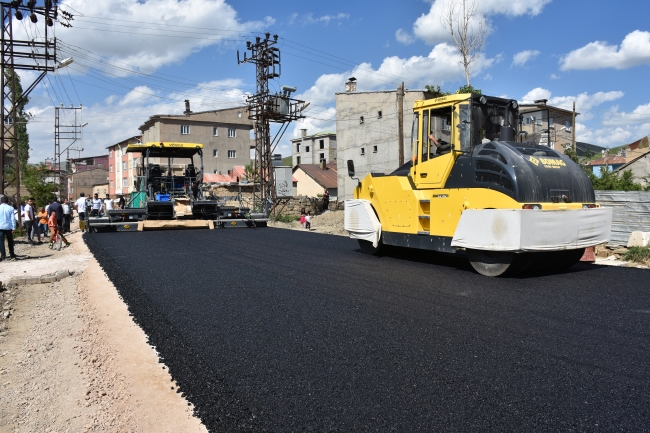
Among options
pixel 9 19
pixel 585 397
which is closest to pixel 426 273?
pixel 585 397

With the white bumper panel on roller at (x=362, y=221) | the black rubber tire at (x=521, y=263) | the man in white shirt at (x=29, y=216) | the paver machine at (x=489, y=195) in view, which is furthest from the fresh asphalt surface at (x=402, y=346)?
the man in white shirt at (x=29, y=216)

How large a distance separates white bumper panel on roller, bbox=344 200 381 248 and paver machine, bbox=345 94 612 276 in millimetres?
357

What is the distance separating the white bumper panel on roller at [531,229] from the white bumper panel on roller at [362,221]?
1973 millimetres

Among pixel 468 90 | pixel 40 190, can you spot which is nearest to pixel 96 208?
pixel 40 190

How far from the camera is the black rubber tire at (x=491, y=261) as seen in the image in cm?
650

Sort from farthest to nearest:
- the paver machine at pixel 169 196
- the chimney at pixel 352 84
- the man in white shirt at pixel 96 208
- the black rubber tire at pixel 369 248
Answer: the chimney at pixel 352 84 → the man in white shirt at pixel 96 208 → the paver machine at pixel 169 196 → the black rubber tire at pixel 369 248

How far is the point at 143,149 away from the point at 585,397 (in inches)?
603

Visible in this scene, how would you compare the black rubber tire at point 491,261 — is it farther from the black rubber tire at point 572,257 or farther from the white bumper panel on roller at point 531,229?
the black rubber tire at point 572,257

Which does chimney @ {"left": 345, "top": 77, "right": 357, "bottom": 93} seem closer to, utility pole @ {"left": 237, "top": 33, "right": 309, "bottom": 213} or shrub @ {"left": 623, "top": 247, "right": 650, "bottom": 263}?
utility pole @ {"left": 237, "top": 33, "right": 309, "bottom": 213}

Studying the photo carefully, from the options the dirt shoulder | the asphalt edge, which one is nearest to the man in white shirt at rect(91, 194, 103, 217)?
the dirt shoulder

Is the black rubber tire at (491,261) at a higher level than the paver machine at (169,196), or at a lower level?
lower

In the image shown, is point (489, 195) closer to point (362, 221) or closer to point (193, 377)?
point (362, 221)

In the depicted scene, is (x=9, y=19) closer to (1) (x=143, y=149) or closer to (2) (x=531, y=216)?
(1) (x=143, y=149)

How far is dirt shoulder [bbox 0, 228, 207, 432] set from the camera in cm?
301
